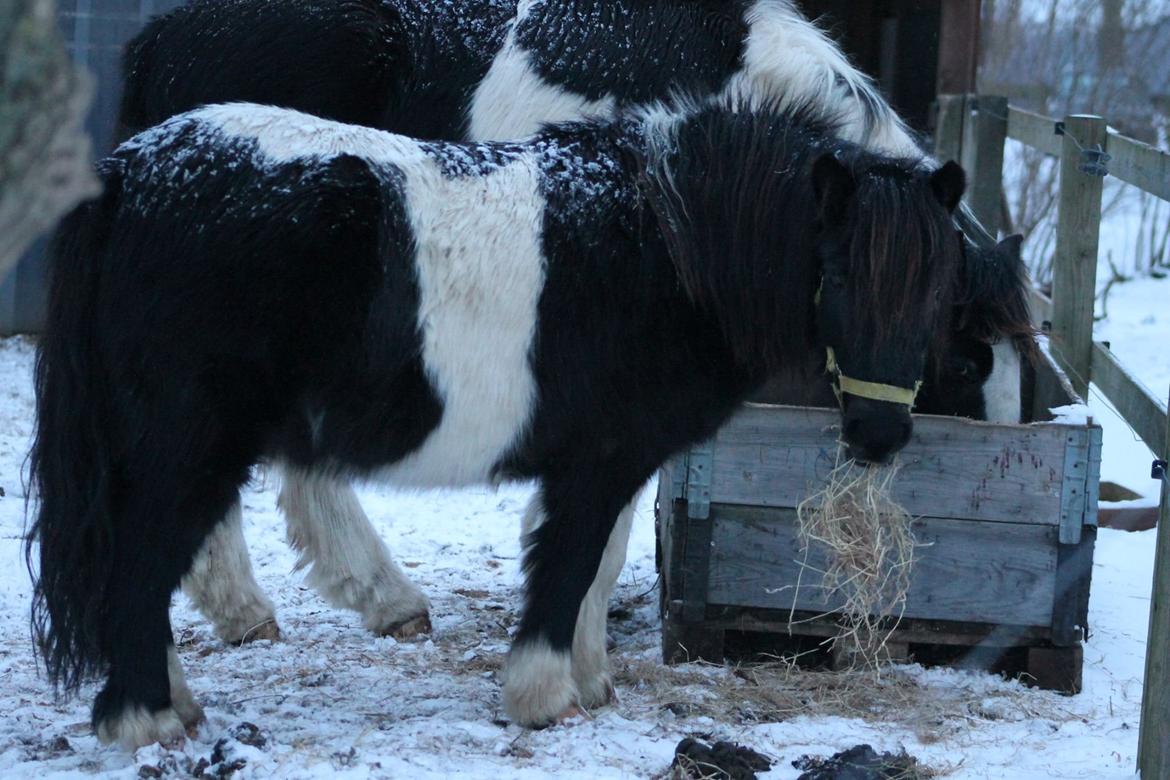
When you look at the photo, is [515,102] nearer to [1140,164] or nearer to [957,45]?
[1140,164]

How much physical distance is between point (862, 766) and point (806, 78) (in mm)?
2169

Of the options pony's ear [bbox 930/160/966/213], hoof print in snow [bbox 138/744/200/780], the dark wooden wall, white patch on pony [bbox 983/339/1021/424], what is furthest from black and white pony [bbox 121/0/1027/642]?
the dark wooden wall

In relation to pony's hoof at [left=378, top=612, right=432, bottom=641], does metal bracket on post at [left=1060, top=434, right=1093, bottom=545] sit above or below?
above

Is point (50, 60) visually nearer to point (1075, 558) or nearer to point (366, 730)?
point (366, 730)

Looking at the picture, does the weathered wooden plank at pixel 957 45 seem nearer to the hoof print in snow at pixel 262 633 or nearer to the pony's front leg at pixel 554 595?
the pony's front leg at pixel 554 595

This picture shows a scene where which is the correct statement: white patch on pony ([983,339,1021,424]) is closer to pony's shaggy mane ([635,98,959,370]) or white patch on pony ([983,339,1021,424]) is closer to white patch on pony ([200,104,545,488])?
pony's shaggy mane ([635,98,959,370])

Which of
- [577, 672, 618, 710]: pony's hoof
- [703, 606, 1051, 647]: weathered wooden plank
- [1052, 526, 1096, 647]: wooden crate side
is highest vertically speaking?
[1052, 526, 1096, 647]: wooden crate side

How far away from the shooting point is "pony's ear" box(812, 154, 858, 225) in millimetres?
3256

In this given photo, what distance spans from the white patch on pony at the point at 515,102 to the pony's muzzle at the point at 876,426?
1.57m

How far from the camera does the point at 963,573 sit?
4.06m

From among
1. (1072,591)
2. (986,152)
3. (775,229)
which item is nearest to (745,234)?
(775,229)

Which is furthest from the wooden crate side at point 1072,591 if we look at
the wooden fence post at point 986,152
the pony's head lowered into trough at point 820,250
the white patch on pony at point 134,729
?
the wooden fence post at point 986,152

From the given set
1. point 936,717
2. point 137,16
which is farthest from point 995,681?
point 137,16

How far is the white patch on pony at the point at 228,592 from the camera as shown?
4.23 m
